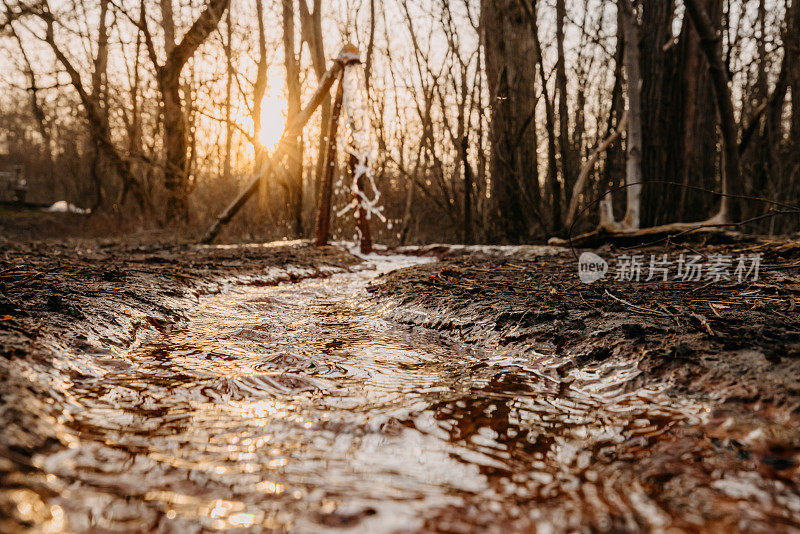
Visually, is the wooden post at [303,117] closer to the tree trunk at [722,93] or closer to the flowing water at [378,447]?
the tree trunk at [722,93]

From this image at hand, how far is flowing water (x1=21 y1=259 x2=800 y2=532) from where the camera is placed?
0.86 metres

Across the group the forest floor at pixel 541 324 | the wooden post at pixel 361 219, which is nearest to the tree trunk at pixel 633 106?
the forest floor at pixel 541 324

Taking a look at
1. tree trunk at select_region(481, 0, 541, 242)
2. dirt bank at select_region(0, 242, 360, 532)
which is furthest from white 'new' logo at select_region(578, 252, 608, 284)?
tree trunk at select_region(481, 0, 541, 242)

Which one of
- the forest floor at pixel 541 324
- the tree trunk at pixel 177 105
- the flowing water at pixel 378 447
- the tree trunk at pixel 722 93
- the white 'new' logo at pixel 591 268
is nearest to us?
the flowing water at pixel 378 447

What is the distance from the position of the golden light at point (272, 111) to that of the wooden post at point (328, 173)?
6294mm

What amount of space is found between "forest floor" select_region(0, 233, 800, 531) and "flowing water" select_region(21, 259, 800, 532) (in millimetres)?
66

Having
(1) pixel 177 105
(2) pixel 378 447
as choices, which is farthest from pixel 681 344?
(1) pixel 177 105

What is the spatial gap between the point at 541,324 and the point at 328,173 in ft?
16.2

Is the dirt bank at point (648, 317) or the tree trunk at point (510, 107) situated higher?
the tree trunk at point (510, 107)

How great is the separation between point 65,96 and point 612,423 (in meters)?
19.8

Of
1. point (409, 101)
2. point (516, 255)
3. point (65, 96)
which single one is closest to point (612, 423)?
point (516, 255)

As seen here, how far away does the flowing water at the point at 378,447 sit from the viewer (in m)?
A: 0.86

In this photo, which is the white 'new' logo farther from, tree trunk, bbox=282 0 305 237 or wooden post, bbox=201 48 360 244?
tree trunk, bbox=282 0 305 237

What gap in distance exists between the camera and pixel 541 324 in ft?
6.77
